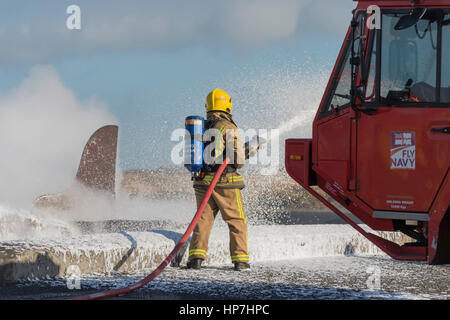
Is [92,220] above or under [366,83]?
under

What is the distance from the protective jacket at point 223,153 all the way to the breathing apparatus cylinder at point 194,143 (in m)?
0.25

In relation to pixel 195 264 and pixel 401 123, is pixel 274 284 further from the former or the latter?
pixel 401 123

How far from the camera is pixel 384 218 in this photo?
5.70 metres

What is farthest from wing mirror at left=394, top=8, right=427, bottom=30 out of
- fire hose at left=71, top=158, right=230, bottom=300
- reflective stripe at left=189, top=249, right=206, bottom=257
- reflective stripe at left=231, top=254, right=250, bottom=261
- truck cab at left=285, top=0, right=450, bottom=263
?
reflective stripe at left=189, top=249, right=206, bottom=257

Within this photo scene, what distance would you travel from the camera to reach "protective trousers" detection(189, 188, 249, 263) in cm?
678

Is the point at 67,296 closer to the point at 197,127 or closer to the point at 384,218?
the point at 197,127

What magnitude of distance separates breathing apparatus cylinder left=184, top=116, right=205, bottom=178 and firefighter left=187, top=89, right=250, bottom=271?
0.26m

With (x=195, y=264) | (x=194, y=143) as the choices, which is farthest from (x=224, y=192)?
(x=195, y=264)

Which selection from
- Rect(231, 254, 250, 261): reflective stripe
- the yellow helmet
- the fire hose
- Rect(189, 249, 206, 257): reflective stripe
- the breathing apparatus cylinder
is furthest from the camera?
the yellow helmet

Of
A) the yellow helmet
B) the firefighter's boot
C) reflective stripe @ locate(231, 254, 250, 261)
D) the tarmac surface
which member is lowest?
the tarmac surface

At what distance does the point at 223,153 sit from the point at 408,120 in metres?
2.37

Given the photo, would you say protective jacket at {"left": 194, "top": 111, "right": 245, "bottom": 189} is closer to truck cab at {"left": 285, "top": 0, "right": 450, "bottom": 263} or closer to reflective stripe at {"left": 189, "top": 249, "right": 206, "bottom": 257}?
reflective stripe at {"left": 189, "top": 249, "right": 206, "bottom": 257}

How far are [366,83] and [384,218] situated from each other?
51.1 inches
